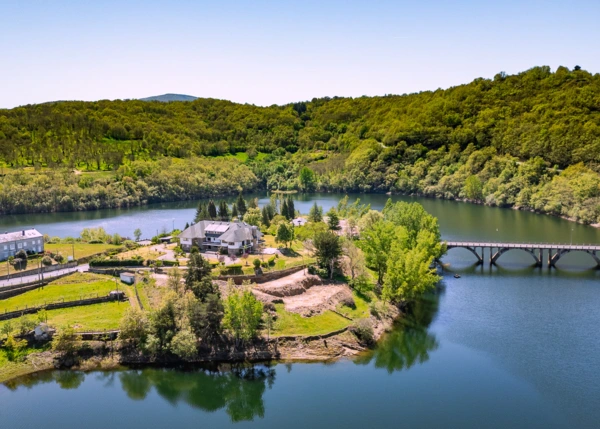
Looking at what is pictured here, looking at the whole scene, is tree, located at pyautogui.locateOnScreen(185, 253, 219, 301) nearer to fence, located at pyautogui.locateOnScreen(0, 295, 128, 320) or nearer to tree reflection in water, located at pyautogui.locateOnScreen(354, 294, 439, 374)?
fence, located at pyautogui.locateOnScreen(0, 295, 128, 320)

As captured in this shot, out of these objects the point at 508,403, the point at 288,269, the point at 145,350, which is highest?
the point at 288,269

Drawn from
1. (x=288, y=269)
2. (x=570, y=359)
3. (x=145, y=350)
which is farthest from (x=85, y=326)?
(x=570, y=359)

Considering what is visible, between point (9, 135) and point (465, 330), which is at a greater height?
point (9, 135)

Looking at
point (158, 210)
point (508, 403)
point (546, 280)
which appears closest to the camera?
point (508, 403)

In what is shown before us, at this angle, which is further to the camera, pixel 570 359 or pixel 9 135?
pixel 9 135

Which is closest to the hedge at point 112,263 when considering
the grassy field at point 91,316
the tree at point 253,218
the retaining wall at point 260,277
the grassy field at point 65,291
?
the grassy field at point 65,291

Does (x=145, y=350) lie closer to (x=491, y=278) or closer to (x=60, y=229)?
(x=491, y=278)
